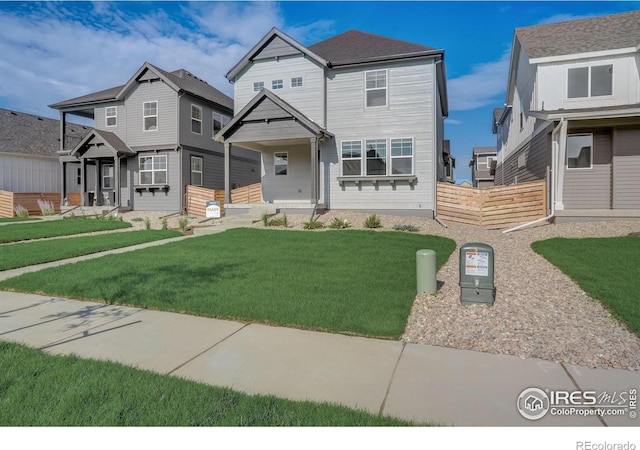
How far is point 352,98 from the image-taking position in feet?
58.9

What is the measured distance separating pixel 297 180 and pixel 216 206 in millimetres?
4157

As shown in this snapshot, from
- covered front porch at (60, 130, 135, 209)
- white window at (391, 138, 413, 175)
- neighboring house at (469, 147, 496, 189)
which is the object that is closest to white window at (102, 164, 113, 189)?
covered front porch at (60, 130, 135, 209)

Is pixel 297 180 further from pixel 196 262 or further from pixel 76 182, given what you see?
pixel 76 182

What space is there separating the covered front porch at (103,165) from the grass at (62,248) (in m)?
9.94

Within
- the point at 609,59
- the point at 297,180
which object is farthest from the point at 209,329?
the point at 609,59

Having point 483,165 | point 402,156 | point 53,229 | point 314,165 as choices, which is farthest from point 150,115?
point 483,165

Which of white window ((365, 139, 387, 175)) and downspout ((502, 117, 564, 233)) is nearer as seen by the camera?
downspout ((502, 117, 564, 233))

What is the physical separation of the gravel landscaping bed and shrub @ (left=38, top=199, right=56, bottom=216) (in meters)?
22.5

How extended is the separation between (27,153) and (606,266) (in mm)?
31403

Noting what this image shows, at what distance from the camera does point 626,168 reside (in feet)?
45.9

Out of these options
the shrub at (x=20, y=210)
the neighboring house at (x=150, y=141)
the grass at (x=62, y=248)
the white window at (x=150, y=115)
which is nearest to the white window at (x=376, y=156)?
the neighboring house at (x=150, y=141)

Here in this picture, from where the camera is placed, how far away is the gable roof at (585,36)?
1500 cm

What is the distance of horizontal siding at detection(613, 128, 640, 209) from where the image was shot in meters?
13.9

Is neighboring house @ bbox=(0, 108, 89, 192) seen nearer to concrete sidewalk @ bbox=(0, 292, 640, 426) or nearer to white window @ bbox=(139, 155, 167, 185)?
white window @ bbox=(139, 155, 167, 185)
